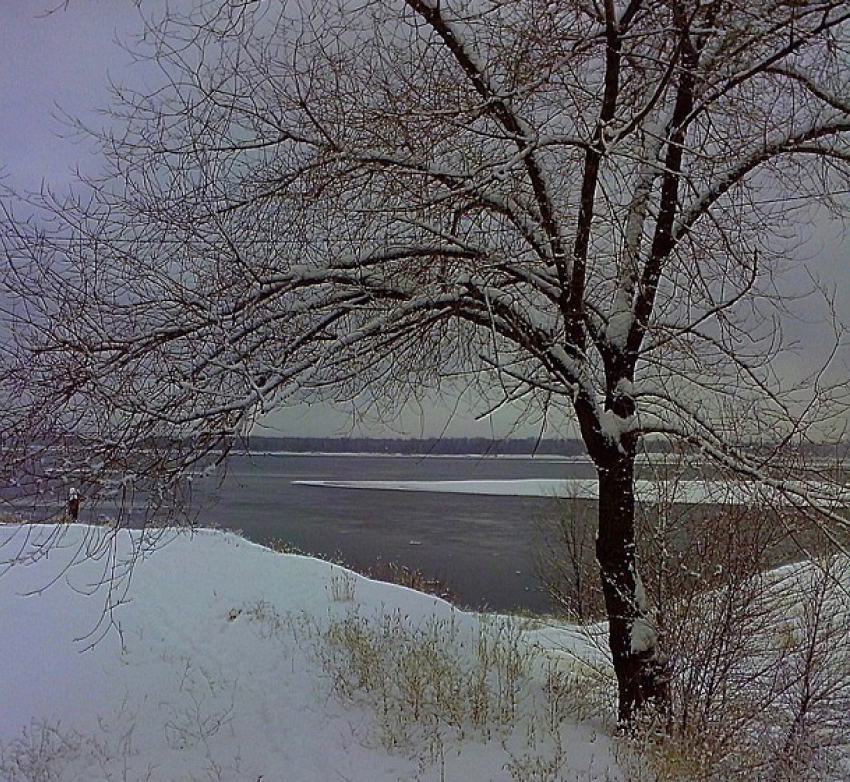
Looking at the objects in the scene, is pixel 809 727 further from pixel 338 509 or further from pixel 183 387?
pixel 338 509

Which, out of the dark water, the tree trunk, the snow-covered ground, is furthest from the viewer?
the dark water

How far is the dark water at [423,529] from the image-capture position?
67.5 feet

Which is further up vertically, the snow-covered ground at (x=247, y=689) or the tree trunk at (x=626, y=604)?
the tree trunk at (x=626, y=604)

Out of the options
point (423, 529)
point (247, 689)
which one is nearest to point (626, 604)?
point (247, 689)

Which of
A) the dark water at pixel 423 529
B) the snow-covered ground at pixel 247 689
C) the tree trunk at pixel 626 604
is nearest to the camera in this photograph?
A: the snow-covered ground at pixel 247 689

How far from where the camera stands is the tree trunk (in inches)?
237

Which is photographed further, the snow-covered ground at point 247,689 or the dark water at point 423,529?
the dark water at point 423,529

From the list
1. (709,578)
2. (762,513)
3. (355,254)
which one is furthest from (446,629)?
(355,254)

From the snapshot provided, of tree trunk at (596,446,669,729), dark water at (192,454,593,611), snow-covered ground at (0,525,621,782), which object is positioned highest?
tree trunk at (596,446,669,729)

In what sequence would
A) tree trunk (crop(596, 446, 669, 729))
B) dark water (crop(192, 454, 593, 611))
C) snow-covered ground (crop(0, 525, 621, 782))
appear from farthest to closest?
1. dark water (crop(192, 454, 593, 611))
2. tree trunk (crop(596, 446, 669, 729))
3. snow-covered ground (crop(0, 525, 621, 782))

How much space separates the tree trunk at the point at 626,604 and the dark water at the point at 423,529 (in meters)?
1.42

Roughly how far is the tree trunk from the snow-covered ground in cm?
45

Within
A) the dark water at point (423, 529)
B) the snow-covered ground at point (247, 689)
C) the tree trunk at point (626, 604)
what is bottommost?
the dark water at point (423, 529)

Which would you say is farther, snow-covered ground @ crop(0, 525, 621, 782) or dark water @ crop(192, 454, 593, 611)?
dark water @ crop(192, 454, 593, 611)
